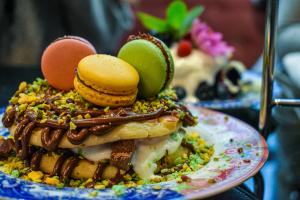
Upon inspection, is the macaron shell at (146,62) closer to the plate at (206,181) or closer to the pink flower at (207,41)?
the plate at (206,181)

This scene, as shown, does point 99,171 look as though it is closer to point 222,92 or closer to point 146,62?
point 146,62

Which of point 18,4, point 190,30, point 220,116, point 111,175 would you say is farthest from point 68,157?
point 18,4

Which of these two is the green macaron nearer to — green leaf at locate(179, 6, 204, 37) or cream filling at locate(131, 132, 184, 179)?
cream filling at locate(131, 132, 184, 179)

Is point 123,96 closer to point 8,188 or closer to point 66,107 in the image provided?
point 66,107

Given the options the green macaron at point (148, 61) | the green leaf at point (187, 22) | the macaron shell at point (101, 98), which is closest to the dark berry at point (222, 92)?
the green leaf at point (187, 22)

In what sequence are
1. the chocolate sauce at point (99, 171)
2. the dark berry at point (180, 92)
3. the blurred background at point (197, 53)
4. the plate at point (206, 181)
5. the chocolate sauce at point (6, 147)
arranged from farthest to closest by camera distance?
the dark berry at point (180, 92) → the blurred background at point (197, 53) → the chocolate sauce at point (6, 147) → the chocolate sauce at point (99, 171) → the plate at point (206, 181)
